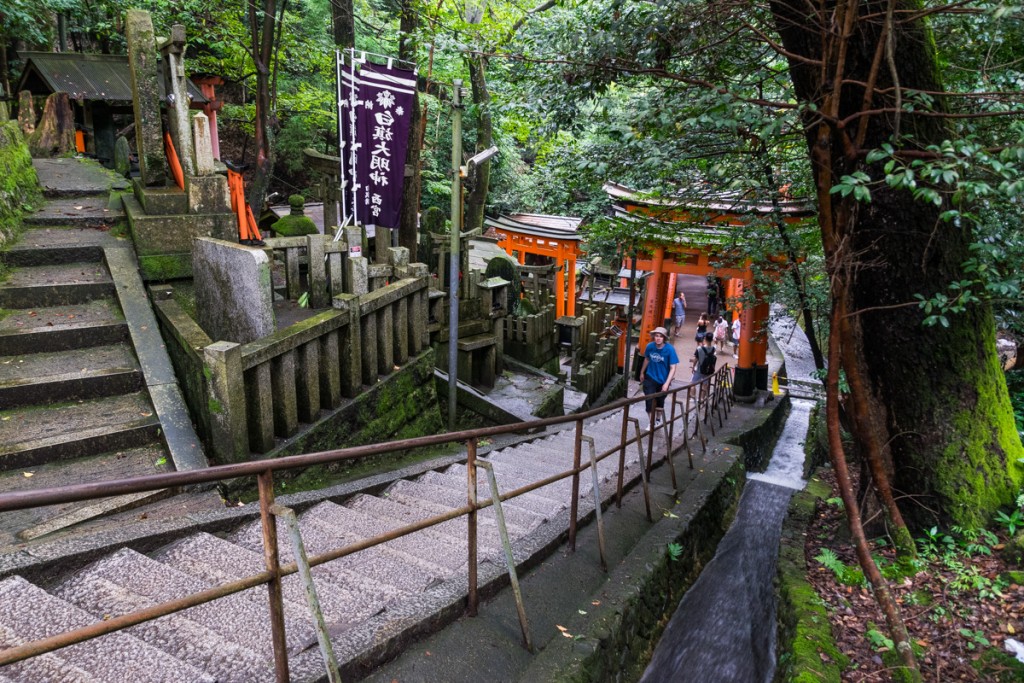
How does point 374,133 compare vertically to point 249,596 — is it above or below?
above

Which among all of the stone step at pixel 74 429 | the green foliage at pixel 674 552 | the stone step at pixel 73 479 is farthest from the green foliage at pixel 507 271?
the stone step at pixel 73 479

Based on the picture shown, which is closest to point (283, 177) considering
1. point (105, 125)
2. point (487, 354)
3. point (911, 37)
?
point (105, 125)

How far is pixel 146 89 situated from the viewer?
6.98 meters

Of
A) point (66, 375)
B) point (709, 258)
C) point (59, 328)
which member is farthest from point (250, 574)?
point (709, 258)

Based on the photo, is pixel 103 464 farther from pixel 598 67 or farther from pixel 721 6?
pixel 721 6

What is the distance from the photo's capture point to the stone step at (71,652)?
2244 millimetres

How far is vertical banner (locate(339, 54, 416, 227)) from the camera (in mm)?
7566

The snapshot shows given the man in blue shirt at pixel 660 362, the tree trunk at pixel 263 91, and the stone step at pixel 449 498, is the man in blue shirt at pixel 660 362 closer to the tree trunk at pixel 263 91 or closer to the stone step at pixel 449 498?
the stone step at pixel 449 498

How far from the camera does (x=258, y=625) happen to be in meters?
2.88

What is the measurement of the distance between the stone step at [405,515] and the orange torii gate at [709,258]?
4463 mm

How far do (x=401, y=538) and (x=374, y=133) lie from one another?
524 cm

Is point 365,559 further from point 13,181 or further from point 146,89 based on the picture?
point 13,181

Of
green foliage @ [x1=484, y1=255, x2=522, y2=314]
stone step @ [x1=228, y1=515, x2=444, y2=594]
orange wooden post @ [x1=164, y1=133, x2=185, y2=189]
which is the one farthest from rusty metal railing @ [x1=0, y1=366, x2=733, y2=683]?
green foliage @ [x1=484, y1=255, x2=522, y2=314]

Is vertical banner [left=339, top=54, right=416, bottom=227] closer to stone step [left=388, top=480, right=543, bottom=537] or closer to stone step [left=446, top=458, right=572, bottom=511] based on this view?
stone step [left=446, top=458, right=572, bottom=511]
